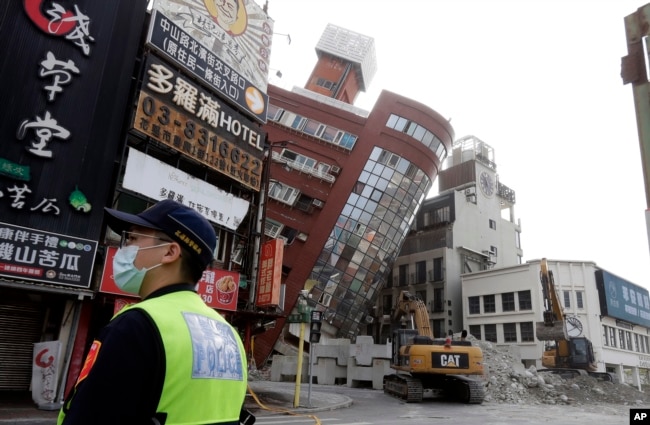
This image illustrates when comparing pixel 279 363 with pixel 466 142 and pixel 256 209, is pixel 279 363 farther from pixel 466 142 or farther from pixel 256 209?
pixel 466 142

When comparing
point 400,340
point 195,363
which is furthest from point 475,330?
point 195,363

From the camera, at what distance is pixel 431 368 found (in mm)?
18125

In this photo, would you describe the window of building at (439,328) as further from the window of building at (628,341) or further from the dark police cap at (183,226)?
the dark police cap at (183,226)

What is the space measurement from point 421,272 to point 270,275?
1324 inches

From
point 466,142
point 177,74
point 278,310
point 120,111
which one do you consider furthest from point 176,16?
point 466,142

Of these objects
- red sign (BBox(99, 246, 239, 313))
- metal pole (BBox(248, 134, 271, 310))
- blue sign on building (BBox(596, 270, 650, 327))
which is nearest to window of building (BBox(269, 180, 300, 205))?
metal pole (BBox(248, 134, 271, 310))

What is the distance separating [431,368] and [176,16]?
17.8 metres

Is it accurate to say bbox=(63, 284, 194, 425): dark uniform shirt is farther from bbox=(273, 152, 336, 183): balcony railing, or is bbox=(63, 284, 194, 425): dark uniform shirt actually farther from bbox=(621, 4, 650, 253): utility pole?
bbox=(273, 152, 336, 183): balcony railing

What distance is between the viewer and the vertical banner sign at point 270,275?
1928cm

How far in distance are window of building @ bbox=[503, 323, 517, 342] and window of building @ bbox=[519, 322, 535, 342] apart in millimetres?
708

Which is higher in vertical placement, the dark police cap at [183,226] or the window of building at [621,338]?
the window of building at [621,338]

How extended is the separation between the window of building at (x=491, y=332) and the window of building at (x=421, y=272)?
7854mm

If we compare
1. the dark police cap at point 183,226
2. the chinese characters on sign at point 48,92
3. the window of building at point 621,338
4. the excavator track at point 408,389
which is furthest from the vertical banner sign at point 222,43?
the window of building at point 621,338

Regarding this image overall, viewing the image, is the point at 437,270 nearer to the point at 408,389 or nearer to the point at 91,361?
the point at 408,389
